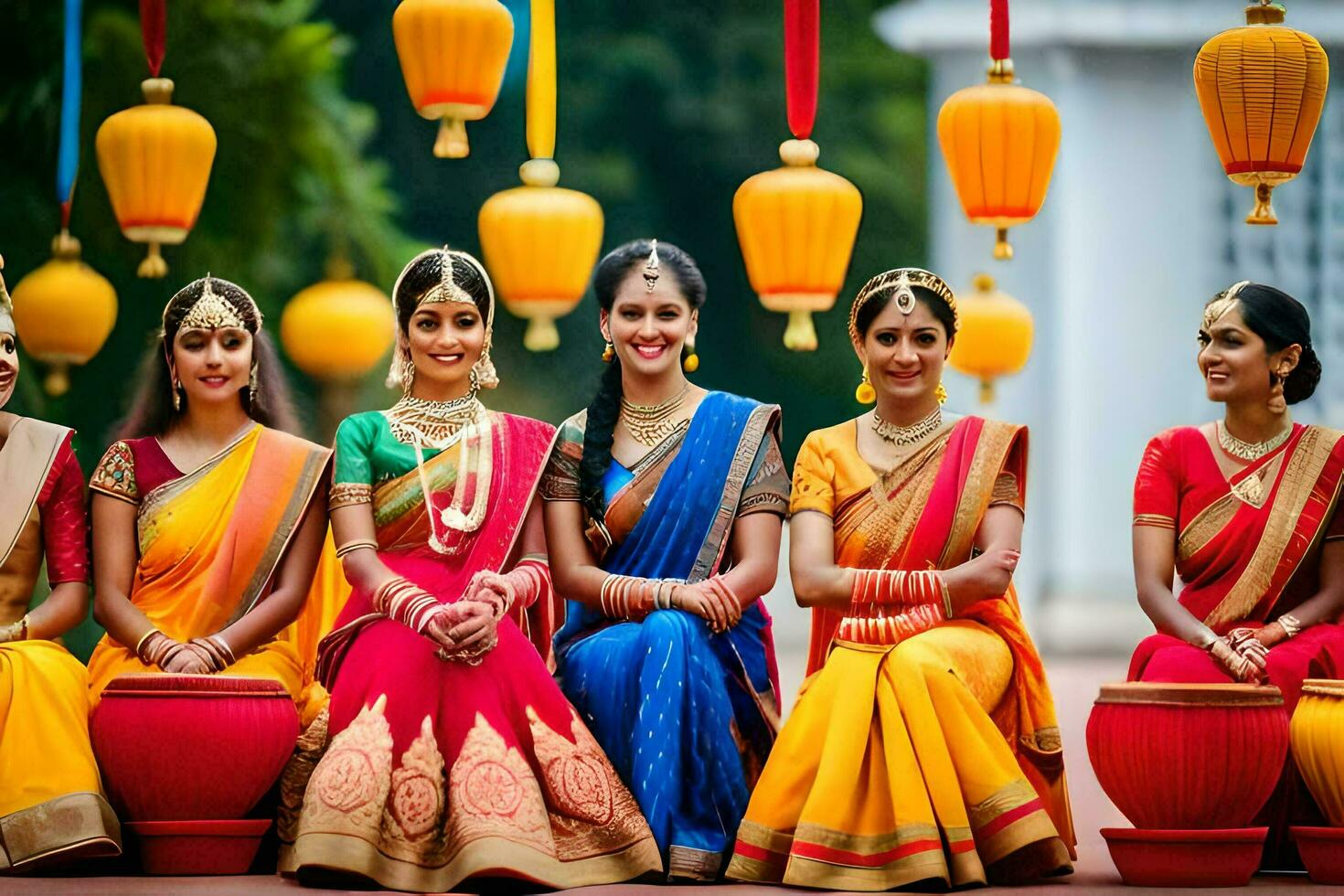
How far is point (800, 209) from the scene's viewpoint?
7152 mm

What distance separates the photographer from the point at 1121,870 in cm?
566

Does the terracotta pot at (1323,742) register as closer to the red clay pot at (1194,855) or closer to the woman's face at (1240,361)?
the red clay pot at (1194,855)

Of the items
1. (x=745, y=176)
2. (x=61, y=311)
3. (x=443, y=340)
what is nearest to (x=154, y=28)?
(x=61, y=311)

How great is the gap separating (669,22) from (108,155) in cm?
932

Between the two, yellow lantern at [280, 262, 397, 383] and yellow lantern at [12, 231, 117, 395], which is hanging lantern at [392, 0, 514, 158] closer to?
yellow lantern at [12, 231, 117, 395]

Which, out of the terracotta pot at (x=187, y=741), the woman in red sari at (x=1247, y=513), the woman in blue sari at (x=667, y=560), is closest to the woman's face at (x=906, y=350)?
the woman in blue sari at (x=667, y=560)

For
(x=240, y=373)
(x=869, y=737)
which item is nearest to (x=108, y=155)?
(x=240, y=373)

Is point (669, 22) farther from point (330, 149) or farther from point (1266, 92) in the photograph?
point (1266, 92)

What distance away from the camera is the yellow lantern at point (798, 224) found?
7.16m

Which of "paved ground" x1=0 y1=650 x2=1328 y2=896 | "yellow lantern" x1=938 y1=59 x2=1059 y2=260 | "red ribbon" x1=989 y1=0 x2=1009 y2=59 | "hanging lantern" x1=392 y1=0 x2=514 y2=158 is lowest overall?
"paved ground" x1=0 y1=650 x2=1328 y2=896

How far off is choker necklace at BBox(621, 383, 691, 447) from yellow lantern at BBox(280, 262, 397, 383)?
415 cm

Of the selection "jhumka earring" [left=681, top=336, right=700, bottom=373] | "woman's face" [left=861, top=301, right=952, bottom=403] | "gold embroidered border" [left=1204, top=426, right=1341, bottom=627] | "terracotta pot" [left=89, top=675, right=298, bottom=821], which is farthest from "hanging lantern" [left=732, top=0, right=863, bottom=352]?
"terracotta pot" [left=89, top=675, right=298, bottom=821]

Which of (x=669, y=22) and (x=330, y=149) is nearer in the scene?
(x=330, y=149)

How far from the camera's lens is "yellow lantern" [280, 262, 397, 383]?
34.1 feet
